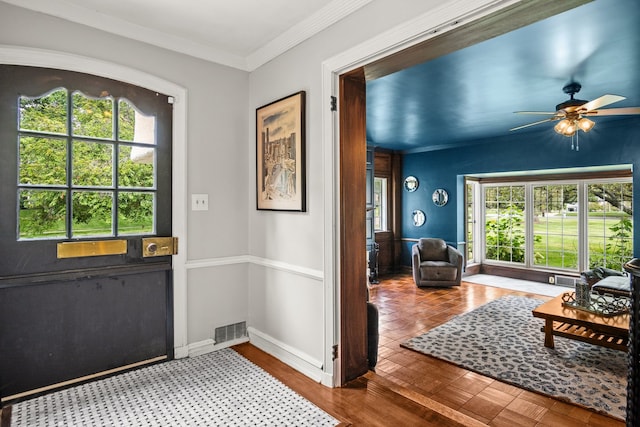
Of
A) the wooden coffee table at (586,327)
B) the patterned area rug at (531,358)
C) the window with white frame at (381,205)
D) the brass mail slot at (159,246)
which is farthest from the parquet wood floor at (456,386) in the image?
the window with white frame at (381,205)

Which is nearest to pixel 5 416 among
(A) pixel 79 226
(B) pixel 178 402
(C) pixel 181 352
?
(B) pixel 178 402

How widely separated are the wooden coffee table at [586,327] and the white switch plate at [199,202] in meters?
3.19

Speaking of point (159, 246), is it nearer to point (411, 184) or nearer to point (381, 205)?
point (381, 205)

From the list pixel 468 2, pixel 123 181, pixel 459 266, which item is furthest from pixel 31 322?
pixel 459 266

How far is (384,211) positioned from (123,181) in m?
5.80

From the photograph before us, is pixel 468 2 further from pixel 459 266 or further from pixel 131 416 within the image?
pixel 459 266

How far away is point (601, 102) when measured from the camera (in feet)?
10.2

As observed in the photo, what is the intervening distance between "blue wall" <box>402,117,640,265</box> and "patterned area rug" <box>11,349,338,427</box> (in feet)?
17.9

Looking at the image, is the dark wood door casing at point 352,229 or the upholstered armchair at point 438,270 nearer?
the dark wood door casing at point 352,229

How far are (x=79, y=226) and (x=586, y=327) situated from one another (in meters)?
4.18

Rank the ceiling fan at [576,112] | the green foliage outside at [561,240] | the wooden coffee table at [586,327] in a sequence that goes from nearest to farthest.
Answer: the wooden coffee table at [586,327], the ceiling fan at [576,112], the green foliage outside at [561,240]

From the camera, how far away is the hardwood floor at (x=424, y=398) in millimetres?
2061

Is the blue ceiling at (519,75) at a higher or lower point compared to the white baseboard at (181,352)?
higher

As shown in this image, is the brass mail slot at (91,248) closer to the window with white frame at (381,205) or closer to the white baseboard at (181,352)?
the white baseboard at (181,352)
